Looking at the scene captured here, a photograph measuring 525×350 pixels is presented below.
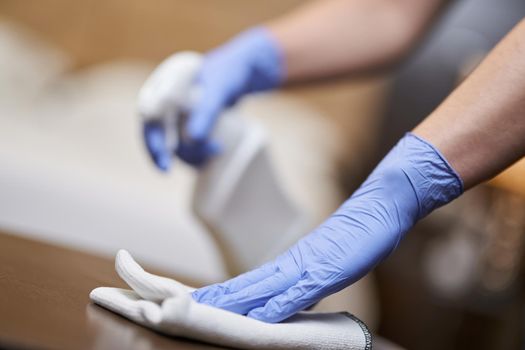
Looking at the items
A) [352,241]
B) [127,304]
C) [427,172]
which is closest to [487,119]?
[427,172]

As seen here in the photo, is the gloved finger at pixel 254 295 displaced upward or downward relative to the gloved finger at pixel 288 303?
upward

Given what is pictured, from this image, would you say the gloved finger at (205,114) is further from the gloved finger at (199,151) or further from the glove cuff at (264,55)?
the glove cuff at (264,55)

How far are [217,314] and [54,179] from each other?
4.52 feet

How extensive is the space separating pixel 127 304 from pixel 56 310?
0.09 m

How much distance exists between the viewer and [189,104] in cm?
153

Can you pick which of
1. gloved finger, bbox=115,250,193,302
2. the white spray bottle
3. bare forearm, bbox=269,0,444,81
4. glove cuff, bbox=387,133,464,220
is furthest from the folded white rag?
bare forearm, bbox=269,0,444,81

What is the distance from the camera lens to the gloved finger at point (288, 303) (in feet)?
2.62

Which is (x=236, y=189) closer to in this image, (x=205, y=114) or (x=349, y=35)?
(x=205, y=114)

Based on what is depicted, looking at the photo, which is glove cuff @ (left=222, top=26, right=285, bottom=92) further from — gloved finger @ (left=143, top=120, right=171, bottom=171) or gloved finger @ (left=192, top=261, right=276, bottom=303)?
gloved finger @ (left=192, top=261, right=276, bottom=303)

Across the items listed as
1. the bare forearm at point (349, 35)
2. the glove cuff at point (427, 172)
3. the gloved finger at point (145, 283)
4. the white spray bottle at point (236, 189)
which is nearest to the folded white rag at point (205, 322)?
the gloved finger at point (145, 283)

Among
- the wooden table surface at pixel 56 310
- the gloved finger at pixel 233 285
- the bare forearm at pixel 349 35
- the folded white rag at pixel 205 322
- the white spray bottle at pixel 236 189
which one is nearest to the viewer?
the wooden table surface at pixel 56 310

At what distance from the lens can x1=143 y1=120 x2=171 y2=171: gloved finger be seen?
4.92 ft

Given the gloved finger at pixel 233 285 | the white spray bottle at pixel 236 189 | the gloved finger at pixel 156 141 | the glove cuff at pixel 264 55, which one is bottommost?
the gloved finger at pixel 233 285

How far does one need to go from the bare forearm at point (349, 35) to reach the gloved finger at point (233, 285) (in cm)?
A: 82
